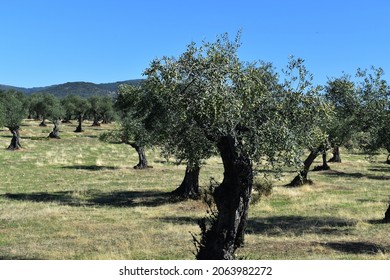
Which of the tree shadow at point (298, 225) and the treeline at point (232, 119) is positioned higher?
the treeline at point (232, 119)

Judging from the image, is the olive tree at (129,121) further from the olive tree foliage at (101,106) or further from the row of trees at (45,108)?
the olive tree foliage at (101,106)

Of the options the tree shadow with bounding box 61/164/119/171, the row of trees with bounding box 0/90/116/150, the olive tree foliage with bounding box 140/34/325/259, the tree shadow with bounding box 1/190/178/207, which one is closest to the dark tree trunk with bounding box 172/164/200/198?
the tree shadow with bounding box 1/190/178/207

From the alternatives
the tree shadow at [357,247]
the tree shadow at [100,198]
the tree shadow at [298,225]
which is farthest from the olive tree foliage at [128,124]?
the tree shadow at [357,247]

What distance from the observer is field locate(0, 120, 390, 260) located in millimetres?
19156

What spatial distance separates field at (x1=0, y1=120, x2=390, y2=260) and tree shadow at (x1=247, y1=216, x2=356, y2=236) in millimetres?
58

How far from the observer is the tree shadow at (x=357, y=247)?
755 inches

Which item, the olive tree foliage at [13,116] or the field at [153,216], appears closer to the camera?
the field at [153,216]

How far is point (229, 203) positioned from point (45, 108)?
4076 inches

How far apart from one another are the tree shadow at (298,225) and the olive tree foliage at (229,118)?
8.23m

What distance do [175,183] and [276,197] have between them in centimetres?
1133

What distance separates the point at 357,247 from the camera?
2008 centimetres

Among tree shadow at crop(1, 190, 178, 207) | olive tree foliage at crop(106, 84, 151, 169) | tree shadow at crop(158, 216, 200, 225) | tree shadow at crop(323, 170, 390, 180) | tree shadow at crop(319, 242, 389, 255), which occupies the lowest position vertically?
tree shadow at crop(1, 190, 178, 207)

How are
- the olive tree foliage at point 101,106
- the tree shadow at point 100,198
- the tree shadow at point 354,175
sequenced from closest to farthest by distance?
1. the tree shadow at point 100,198
2. the tree shadow at point 354,175
3. the olive tree foliage at point 101,106

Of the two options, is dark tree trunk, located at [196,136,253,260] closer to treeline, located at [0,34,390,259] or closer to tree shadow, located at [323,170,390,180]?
treeline, located at [0,34,390,259]
